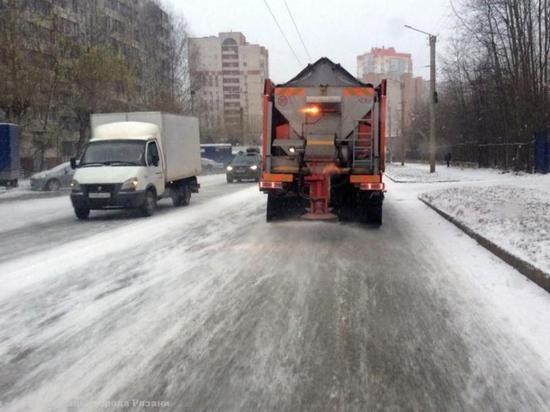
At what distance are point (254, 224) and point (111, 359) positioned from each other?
8.06 metres

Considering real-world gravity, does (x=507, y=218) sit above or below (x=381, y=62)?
below

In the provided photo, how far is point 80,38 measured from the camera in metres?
44.1

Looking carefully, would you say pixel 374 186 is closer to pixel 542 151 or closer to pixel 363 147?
pixel 363 147

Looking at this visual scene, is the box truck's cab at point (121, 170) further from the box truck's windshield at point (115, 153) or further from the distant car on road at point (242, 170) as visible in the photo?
the distant car on road at point (242, 170)

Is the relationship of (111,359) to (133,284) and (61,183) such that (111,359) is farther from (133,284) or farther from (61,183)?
(61,183)

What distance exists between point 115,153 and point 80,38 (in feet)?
109

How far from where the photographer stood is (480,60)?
3891 cm

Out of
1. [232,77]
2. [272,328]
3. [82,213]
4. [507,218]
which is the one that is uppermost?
[232,77]

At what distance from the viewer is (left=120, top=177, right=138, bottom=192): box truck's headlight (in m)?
13.9

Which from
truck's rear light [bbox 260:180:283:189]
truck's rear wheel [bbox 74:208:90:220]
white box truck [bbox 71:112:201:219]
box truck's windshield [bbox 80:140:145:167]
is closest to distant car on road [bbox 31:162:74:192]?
white box truck [bbox 71:112:201:219]

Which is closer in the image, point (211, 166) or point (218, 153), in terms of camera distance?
point (211, 166)

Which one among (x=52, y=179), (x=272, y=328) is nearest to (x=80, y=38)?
(x=52, y=179)

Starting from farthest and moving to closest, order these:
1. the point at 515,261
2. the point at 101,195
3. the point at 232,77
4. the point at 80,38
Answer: the point at 232,77 < the point at 80,38 < the point at 101,195 < the point at 515,261

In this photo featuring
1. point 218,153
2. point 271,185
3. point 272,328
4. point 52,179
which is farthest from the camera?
point 218,153
